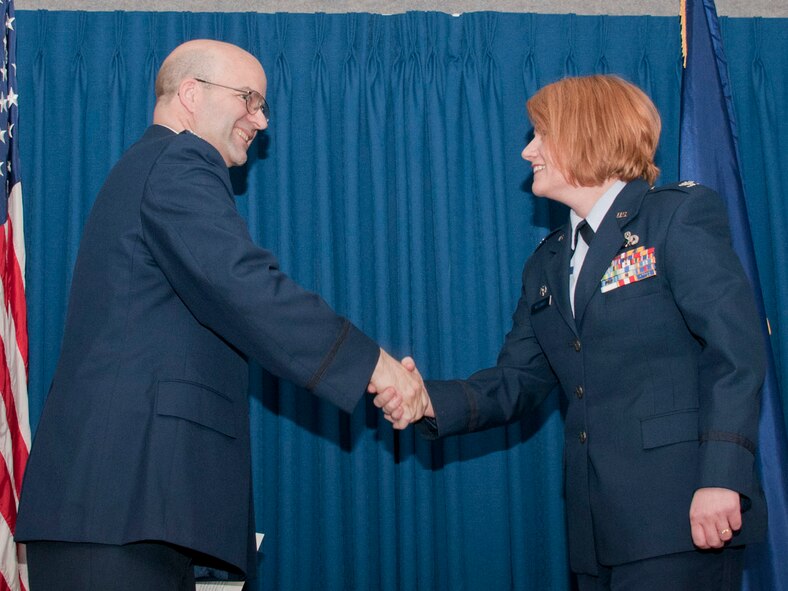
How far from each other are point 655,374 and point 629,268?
0.24m

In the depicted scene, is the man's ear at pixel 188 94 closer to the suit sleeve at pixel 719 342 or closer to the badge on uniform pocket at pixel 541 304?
the badge on uniform pocket at pixel 541 304

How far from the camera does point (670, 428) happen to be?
1653 millimetres

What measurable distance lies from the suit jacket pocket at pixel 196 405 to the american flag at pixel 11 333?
114 cm

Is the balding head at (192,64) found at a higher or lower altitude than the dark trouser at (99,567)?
higher

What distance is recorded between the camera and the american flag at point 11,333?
249 centimetres

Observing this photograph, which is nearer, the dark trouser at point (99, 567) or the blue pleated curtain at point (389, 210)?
the dark trouser at point (99, 567)

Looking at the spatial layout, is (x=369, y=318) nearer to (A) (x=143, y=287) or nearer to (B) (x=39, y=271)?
(B) (x=39, y=271)

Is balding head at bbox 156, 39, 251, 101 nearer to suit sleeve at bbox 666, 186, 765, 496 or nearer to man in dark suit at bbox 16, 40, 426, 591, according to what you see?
man in dark suit at bbox 16, 40, 426, 591

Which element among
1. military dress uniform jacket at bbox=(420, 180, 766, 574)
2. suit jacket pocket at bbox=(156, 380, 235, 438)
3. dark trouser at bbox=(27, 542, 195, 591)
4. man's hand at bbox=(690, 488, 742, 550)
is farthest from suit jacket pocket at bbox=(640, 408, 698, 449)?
dark trouser at bbox=(27, 542, 195, 591)

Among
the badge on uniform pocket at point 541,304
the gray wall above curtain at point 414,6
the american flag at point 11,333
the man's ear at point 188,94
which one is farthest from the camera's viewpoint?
the gray wall above curtain at point 414,6

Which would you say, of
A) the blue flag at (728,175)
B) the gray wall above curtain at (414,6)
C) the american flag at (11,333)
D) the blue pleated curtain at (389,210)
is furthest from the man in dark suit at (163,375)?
the gray wall above curtain at (414,6)

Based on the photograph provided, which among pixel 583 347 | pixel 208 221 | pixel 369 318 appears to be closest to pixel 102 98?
pixel 369 318

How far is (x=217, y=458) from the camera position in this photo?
1.70m

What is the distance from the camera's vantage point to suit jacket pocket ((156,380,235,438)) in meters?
1.63
